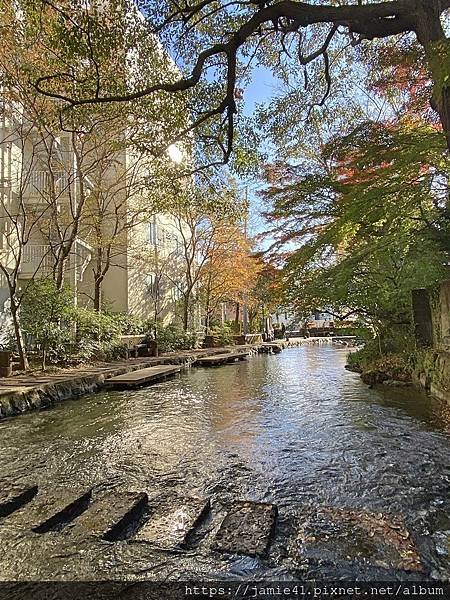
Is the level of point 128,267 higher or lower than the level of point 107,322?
higher

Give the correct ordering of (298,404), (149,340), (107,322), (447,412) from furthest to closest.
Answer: (149,340) < (107,322) < (298,404) < (447,412)

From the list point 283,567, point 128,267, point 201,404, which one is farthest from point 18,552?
point 128,267

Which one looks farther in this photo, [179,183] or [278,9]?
[179,183]

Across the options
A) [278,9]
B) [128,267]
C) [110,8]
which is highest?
[110,8]

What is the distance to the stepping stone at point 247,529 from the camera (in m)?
2.40

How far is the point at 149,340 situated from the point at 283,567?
1377cm

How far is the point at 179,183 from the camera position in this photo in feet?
33.2

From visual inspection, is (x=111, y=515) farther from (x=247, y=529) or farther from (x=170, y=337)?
(x=170, y=337)

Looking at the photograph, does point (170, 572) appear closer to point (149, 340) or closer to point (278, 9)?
point (278, 9)

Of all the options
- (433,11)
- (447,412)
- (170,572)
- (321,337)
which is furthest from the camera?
(321,337)

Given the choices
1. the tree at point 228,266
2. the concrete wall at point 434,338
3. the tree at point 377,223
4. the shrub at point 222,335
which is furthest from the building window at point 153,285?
the concrete wall at point 434,338

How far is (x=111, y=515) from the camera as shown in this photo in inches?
109

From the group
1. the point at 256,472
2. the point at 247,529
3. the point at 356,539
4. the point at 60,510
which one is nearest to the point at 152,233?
the point at 256,472

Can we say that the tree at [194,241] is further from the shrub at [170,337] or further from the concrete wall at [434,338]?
the concrete wall at [434,338]
